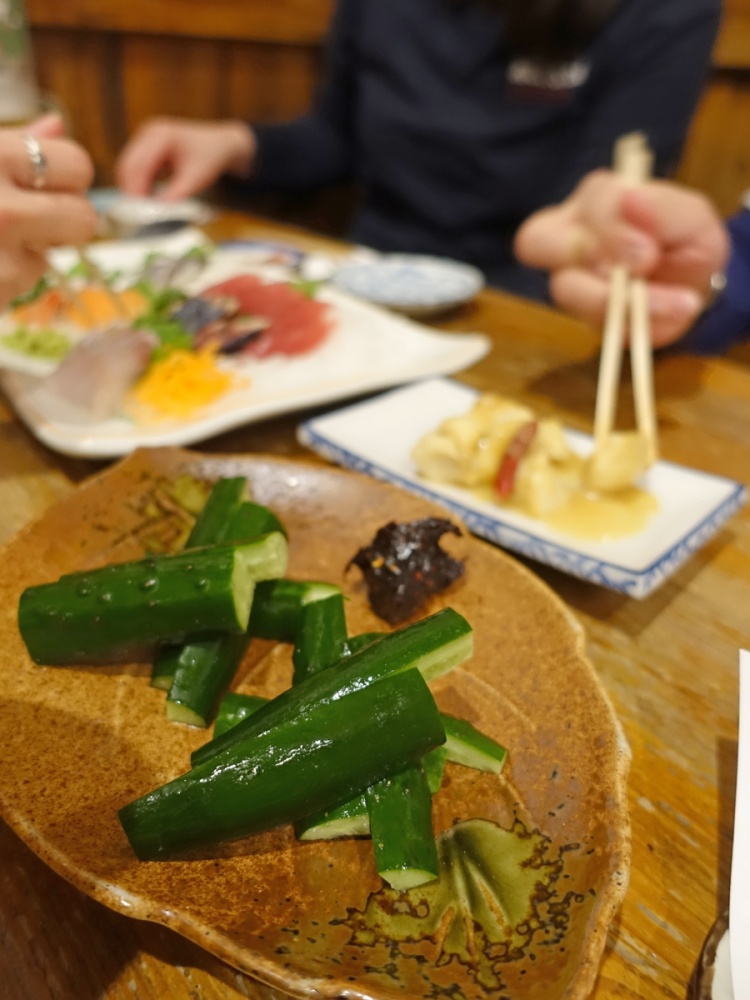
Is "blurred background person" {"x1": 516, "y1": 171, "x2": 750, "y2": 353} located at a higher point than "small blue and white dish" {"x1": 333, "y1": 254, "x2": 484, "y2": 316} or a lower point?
higher

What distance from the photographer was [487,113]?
3408mm

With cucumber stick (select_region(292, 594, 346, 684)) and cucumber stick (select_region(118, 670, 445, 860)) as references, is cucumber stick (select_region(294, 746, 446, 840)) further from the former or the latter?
cucumber stick (select_region(292, 594, 346, 684))

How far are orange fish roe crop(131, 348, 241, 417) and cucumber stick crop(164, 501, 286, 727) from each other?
0.85 metres

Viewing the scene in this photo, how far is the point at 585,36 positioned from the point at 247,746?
135 inches

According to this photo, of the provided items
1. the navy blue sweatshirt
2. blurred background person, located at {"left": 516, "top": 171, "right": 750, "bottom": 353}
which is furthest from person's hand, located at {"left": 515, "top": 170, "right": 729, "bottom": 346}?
the navy blue sweatshirt

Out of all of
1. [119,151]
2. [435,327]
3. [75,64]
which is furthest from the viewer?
[119,151]

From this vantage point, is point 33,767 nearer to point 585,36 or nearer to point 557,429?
point 557,429

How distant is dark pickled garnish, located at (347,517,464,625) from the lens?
117 cm

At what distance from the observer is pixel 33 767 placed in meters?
0.84

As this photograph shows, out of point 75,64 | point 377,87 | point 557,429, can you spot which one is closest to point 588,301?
point 557,429

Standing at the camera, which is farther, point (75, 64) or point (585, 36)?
point (75, 64)

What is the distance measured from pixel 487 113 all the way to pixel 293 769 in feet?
11.1

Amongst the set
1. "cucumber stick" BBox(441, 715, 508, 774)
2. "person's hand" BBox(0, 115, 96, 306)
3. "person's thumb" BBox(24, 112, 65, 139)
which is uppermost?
"person's thumb" BBox(24, 112, 65, 139)

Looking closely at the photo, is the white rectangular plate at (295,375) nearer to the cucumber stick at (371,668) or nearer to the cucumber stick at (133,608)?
the cucumber stick at (133,608)
